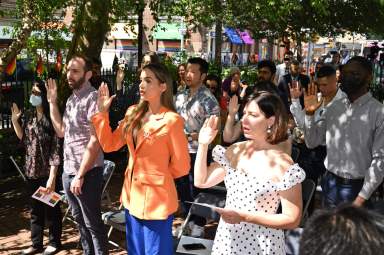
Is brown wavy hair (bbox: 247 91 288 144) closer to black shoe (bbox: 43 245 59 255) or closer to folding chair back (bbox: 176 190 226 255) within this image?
folding chair back (bbox: 176 190 226 255)

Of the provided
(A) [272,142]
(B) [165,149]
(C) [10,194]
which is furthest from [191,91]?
(C) [10,194]

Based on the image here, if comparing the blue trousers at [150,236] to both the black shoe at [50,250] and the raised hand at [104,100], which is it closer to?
the raised hand at [104,100]

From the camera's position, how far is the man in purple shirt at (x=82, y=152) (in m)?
4.01

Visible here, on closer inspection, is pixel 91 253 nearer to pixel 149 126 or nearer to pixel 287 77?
pixel 149 126

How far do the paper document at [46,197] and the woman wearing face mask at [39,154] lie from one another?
0.05m

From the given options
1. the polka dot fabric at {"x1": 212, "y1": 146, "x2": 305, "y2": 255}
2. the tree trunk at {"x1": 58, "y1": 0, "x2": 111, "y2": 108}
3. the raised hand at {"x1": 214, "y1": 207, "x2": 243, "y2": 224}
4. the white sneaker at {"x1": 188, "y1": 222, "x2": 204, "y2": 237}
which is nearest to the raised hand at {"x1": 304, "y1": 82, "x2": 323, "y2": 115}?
the polka dot fabric at {"x1": 212, "y1": 146, "x2": 305, "y2": 255}

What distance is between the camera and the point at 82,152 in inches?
161

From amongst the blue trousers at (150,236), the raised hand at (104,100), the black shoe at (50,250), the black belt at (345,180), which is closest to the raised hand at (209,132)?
the blue trousers at (150,236)

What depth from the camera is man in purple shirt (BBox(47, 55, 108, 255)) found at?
4008mm

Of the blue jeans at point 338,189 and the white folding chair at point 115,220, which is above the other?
the blue jeans at point 338,189

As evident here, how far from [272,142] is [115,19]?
7.26 m

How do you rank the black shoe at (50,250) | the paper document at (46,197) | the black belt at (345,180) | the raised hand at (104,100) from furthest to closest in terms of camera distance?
1. the black shoe at (50,250)
2. the paper document at (46,197)
3. the black belt at (345,180)
4. the raised hand at (104,100)

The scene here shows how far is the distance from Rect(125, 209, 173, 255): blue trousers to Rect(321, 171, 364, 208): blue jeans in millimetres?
1208

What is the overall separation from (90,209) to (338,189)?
205cm
